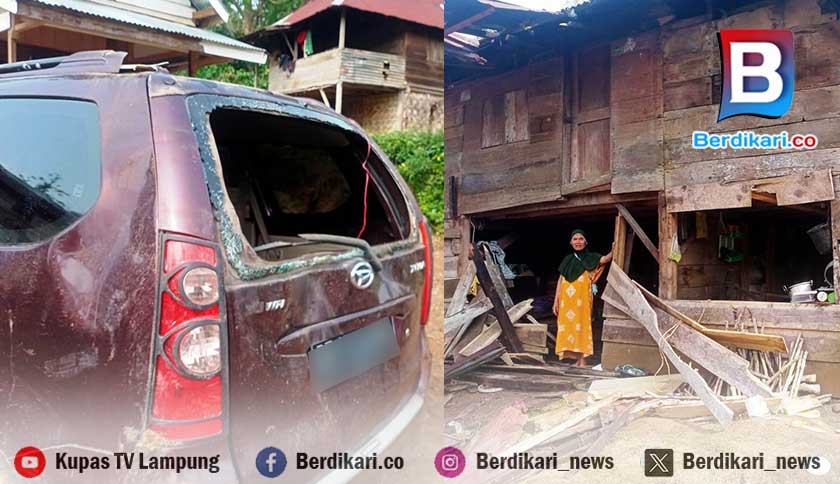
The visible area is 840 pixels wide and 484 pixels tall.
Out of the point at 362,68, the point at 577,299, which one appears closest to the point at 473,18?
the point at 577,299

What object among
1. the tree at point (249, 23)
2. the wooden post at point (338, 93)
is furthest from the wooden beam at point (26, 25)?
the tree at point (249, 23)

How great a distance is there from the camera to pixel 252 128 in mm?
3055


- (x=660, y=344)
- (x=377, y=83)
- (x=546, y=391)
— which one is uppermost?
(x=377, y=83)

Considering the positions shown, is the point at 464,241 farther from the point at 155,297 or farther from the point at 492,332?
the point at 155,297

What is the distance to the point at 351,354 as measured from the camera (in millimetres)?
2215

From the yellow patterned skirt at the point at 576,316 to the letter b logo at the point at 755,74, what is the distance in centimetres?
250

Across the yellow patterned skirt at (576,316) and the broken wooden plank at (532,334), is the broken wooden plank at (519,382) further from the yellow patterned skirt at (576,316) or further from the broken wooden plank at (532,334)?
the yellow patterned skirt at (576,316)

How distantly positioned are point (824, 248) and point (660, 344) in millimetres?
1727

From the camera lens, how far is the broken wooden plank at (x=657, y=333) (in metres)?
3.81

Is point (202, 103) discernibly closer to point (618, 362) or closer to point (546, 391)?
point (546, 391)

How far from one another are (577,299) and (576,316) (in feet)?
0.49

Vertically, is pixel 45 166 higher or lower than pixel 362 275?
higher

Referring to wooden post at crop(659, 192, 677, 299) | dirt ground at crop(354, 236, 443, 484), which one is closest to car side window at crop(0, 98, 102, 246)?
dirt ground at crop(354, 236, 443, 484)

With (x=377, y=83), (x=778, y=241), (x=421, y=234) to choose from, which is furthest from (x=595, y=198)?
(x=377, y=83)
